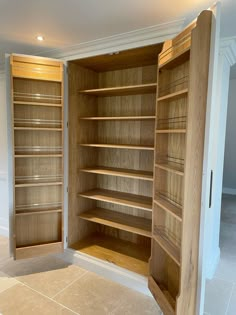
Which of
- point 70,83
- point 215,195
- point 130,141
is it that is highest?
point 70,83

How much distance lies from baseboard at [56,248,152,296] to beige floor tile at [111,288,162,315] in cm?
7

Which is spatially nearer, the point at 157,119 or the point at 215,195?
the point at 157,119

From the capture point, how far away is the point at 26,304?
2.06 metres

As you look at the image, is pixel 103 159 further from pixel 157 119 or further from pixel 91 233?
pixel 157 119

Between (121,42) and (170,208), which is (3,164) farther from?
(170,208)

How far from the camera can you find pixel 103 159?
121 inches

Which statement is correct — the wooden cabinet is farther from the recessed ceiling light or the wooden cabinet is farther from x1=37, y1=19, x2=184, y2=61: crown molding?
the recessed ceiling light

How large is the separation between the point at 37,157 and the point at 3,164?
1012 mm

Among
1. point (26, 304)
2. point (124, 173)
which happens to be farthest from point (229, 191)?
point (26, 304)

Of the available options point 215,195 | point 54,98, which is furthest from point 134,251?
point 54,98

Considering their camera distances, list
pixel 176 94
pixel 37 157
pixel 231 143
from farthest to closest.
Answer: pixel 231 143 < pixel 37 157 < pixel 176 94

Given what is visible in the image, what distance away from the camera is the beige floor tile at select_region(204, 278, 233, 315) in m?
2.07

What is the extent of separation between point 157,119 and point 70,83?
1.17m

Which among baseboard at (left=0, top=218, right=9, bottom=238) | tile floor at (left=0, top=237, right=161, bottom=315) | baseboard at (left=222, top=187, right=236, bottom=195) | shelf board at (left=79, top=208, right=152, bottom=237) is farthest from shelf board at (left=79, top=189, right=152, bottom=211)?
baseboard at (left=222, top=187, right=236, bottom=195)
